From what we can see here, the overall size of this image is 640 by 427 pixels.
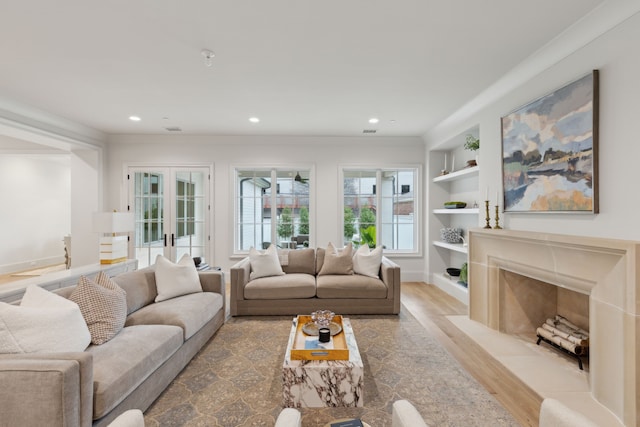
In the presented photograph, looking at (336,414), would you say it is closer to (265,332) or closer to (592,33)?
(265,332)

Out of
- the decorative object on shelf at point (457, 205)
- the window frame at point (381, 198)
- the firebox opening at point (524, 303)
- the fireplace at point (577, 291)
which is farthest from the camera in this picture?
the window frame at point (381, 198)

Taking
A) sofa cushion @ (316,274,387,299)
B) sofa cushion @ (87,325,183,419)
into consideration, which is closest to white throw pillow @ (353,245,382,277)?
sofa cushion @ (316,274,387,299)

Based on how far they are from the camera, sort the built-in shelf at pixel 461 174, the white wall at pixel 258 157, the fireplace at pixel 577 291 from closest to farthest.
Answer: the fireplace at pixel 577 291 → the built-in shelf at pixel 461 174 → the white wall at pixel 258 157

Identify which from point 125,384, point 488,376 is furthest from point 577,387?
point 125,384

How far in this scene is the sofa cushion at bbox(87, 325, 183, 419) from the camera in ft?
5.09

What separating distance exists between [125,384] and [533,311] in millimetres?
3694

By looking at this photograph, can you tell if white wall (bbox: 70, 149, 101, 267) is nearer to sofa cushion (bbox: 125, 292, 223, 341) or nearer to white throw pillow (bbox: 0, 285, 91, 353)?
sofa cushion (bbox: 125, 292, 223, 341)

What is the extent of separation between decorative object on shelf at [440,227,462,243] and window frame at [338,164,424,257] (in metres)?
0.63

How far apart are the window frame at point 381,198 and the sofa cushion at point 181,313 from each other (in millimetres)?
3034

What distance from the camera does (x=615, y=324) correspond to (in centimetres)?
193

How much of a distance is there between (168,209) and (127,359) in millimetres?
4071

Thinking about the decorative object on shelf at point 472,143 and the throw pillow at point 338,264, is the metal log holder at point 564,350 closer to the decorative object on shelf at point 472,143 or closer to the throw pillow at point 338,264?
the throw pillow at point 338,264

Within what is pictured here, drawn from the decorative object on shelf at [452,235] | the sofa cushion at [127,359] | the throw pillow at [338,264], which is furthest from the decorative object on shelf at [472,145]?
the sofa cushion at [127,359]

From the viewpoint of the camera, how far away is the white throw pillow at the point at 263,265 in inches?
154
